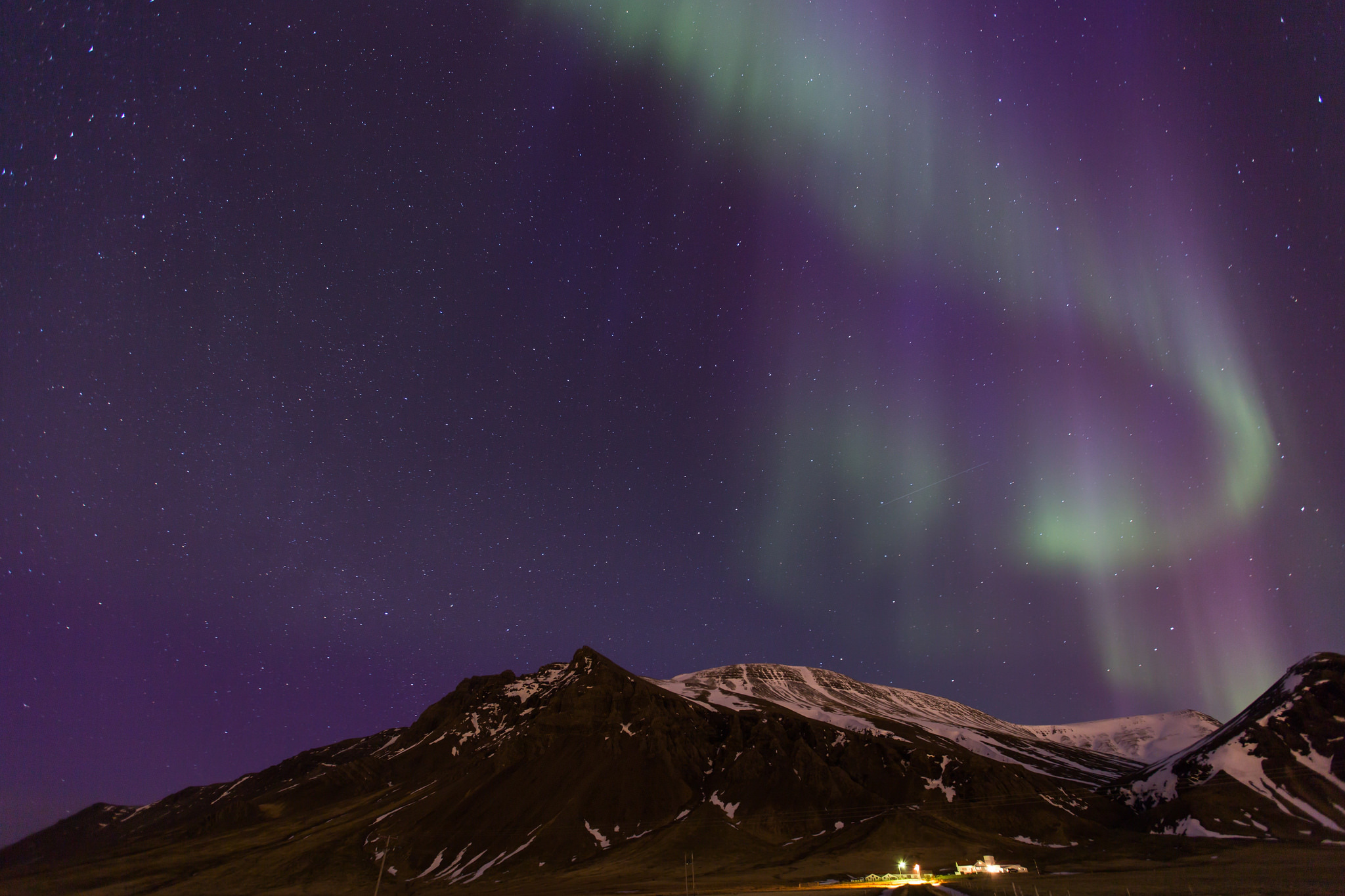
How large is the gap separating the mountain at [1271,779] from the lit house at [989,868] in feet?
214

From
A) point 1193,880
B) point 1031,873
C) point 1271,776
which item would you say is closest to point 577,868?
point 1031,873

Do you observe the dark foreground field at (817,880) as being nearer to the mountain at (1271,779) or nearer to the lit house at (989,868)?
the lit house at (989,868)

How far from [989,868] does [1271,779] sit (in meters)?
102

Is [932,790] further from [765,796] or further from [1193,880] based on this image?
[1193,880]

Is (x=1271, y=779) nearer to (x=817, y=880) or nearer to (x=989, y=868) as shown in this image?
(x=989, y=868)

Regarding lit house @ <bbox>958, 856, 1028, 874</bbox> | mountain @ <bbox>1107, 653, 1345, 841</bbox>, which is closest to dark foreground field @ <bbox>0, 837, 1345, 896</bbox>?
lit house @ <bbox>958, 856, 1028, 874</bbox>

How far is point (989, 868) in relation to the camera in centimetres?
12150

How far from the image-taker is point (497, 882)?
15788cm

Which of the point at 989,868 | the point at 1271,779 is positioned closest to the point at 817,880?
the point at 989,868

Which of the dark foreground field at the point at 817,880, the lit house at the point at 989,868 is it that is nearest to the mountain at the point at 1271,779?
the dark foreground field at the point at 817,880

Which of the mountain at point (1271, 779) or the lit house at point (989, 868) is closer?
the lit house at point (989, 868)

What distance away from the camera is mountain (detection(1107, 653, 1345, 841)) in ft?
522

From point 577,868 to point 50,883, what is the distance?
130200 mm

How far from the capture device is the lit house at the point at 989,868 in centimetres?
12012
